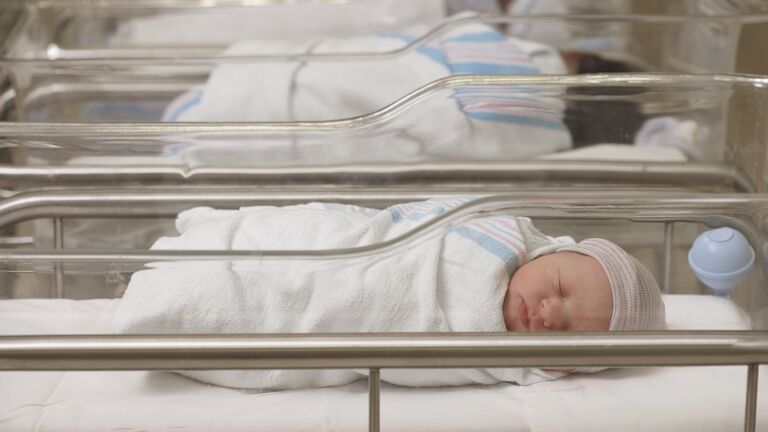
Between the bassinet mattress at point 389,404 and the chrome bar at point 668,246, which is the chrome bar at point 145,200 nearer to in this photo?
the chrome bar at point 668,246

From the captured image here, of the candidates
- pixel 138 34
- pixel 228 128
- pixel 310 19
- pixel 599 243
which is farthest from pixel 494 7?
pixel 599 243

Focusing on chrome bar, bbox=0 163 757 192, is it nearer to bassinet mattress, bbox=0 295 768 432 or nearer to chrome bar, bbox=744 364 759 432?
bassinet mattress, bbox=0 295 768 432

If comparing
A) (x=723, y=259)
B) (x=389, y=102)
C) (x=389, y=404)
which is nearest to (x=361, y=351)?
(x=389, y=404)

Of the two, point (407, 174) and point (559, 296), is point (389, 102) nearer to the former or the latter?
point (407, 174)

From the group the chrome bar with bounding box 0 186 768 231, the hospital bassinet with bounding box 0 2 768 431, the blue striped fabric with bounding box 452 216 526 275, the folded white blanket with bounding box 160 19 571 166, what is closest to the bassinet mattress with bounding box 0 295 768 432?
the hospital bassinet with bounding box 0 2 768 431

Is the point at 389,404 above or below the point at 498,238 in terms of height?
below

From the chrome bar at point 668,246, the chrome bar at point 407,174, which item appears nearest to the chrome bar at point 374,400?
the chrome bar at point 668,246

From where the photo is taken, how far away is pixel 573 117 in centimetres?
131

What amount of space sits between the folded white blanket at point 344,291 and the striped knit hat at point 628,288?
35 mm

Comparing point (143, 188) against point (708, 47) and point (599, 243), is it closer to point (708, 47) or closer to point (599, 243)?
point (599, 243)

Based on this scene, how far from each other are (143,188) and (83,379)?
0.96 ft

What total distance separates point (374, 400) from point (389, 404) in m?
0.09

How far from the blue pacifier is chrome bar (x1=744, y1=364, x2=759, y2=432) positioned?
168mm

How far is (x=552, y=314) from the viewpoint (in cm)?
95
